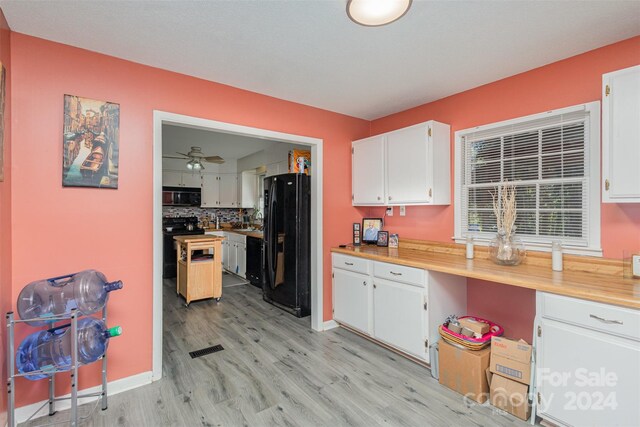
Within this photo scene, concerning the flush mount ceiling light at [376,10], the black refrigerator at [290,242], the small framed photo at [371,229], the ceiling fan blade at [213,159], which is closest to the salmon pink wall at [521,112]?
the small framed photo at [371,229]

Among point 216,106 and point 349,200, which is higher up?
point 216,106

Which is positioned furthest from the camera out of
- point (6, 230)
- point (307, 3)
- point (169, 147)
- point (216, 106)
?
point (169, 147)

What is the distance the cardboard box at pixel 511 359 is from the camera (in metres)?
1.92

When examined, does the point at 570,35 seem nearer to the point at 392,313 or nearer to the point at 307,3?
the point at 307,3

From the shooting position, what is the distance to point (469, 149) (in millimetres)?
2865

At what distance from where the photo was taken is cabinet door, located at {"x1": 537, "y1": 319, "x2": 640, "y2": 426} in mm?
1518

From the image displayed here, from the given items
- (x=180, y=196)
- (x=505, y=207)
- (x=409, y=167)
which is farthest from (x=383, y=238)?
(x=180, y=196)

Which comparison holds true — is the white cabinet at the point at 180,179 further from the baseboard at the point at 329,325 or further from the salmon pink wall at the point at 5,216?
the baseboard at the point at 329,325

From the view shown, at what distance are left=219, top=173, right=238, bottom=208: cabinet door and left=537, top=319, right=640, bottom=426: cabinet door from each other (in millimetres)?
6340

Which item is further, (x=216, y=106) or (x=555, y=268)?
(x=216, y=106)

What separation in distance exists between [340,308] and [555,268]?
200 cm

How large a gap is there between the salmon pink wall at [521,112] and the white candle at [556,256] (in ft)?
0.84

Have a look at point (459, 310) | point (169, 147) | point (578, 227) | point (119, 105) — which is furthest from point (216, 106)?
point (169, 147)

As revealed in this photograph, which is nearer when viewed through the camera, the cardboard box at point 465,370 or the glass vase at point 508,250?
the cardboard box at point 465,370
